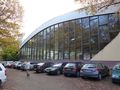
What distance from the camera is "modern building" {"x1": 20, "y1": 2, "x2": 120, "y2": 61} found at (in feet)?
95.9

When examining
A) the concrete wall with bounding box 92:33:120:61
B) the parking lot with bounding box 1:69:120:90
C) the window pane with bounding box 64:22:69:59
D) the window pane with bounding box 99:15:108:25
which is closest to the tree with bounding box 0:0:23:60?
the window pane with bounding box 64:22:69:59

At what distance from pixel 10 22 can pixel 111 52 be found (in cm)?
1324

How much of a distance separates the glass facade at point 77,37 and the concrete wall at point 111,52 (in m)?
0.69

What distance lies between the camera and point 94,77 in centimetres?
2020

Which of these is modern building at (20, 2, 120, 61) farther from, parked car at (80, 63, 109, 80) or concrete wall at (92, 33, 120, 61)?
parked car at (80, 63, 109, 80)

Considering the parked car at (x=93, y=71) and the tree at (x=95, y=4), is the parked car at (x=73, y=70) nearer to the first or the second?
the parked car at (x=93, y=71)

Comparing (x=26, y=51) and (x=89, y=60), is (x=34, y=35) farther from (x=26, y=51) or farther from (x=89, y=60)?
(x=89, y=60)

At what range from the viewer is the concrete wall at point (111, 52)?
27.8 metres

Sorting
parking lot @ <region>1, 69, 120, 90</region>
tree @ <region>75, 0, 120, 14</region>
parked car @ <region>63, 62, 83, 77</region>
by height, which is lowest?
parking lot @ <region>1, 69, 120, 90</region>

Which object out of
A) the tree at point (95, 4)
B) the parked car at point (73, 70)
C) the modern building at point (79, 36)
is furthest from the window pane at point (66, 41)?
the tree at point (95, 4)

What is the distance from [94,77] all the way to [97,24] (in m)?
12.5

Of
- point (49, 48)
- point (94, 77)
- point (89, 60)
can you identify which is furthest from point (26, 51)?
point (94, 77)

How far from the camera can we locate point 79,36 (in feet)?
111

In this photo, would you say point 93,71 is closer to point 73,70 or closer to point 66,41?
point 73,70
